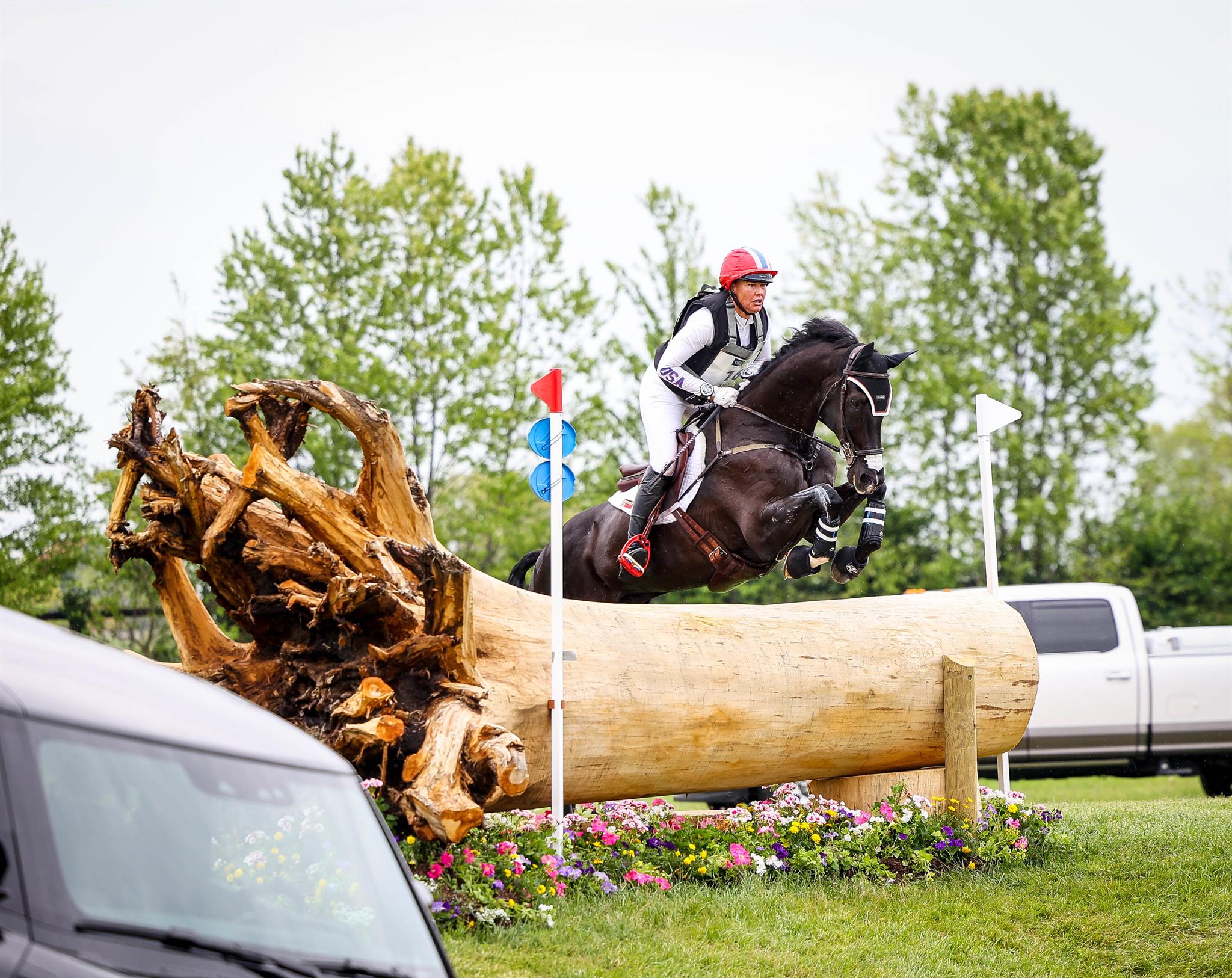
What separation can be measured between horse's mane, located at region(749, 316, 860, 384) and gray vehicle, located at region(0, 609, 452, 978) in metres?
4.88

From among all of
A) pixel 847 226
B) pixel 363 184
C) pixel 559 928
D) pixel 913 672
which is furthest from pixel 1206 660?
pixel 363 184

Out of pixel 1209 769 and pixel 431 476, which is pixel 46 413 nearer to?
pixel 431 476

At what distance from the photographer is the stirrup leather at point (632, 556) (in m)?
6.97

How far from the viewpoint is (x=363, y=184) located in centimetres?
1705

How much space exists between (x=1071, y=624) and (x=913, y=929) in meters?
6.57

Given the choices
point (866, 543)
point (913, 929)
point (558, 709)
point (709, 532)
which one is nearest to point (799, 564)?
point (866, 543)

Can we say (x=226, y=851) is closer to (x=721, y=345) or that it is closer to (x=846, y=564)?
(x=846, y=564)

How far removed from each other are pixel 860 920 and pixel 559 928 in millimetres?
1290

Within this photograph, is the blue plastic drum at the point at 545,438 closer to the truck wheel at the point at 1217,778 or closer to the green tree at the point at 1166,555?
the truck wheel at the point at 1217,778

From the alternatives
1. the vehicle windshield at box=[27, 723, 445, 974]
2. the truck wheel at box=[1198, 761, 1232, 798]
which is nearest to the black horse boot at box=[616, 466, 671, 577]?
the vehicle windshield at box=[27, 723, 445, 974]

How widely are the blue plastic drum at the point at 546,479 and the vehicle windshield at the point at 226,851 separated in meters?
3.31

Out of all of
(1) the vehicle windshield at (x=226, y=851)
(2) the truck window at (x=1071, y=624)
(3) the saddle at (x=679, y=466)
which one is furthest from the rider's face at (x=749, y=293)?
(2) the truck window at (x=1071, y=624)

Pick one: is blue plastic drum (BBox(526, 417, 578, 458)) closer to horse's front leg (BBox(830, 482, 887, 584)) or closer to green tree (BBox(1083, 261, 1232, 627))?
horse's front leg (BBox(830, 482, 887, 584))

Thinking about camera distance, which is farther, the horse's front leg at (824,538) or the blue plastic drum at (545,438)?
the horse's front leg at (824,538)
